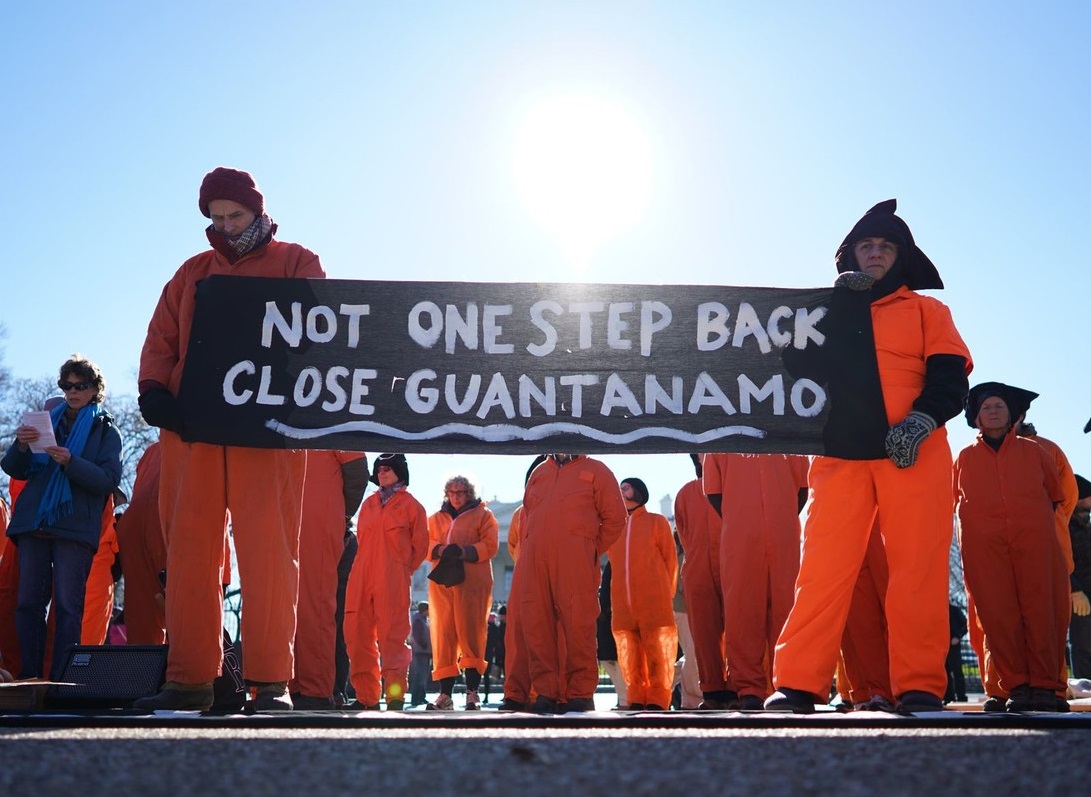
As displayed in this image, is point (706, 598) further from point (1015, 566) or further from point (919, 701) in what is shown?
point (919, 701)

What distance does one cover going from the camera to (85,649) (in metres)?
4.75

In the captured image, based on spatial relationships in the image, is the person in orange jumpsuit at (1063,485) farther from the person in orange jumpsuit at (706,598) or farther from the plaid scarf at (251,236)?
the plaid scarf at (251,236)

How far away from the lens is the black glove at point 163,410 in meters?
4.59

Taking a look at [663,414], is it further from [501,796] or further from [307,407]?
[501,796]

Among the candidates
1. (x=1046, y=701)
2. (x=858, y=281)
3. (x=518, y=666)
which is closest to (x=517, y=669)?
(x=518, y=666)

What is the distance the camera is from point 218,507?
4.55m

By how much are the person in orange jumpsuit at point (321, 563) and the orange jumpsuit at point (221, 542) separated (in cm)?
203

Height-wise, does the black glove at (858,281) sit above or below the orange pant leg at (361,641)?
above

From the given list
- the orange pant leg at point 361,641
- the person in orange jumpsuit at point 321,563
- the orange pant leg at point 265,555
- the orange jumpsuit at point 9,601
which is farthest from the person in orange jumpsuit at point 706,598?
the orange jumpsuit at point 9,601

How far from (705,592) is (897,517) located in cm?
338

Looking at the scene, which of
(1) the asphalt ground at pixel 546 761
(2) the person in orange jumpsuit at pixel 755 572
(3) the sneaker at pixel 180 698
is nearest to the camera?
(1) the asphalt ground at pixel 546 761

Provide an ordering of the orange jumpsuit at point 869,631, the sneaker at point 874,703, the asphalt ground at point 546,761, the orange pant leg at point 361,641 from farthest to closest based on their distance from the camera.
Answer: the orange pant leg at point 361,641
the orange jumpsuit at point 869,631
the sneaker at point 874,703
the asphalt ground at point 546,761

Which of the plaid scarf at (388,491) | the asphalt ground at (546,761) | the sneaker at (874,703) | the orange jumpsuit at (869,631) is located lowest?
the sneaker at (874,703)

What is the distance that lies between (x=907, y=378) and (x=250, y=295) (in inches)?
108
